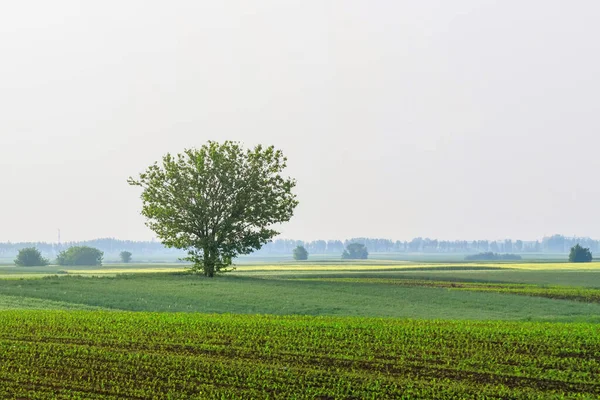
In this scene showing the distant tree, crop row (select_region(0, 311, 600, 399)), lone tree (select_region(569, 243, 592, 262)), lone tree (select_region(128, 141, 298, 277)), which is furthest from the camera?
the distant tree

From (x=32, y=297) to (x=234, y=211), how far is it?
27638mm

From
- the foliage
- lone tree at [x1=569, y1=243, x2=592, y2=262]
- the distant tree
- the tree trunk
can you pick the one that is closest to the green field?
the tree trunk

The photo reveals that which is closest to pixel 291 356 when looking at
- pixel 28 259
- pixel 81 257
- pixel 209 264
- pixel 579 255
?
pixel 209 264

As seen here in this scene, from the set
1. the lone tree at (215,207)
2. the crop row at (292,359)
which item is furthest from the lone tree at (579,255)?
the crop row at (292,359)

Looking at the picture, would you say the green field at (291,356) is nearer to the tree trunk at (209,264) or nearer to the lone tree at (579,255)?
the tree trunk at (209,264)

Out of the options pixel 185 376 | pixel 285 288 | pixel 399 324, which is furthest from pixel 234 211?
pixel 185 376

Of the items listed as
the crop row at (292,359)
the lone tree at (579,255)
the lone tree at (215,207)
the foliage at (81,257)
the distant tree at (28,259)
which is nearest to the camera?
the crop row at (292,359)

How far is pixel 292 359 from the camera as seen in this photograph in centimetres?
2514

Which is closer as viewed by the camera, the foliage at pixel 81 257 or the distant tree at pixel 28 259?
the distant tree at pixel 28 259

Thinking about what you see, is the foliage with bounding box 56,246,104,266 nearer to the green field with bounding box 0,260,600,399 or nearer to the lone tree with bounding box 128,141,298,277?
the lone tree with bounding box 128,141,298,277

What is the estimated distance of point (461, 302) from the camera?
2074 inches

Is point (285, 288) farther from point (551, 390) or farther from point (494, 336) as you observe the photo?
point (551, 390)

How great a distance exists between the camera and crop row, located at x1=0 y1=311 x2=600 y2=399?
68.7 ft

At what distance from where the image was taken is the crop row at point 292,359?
20938 mm
